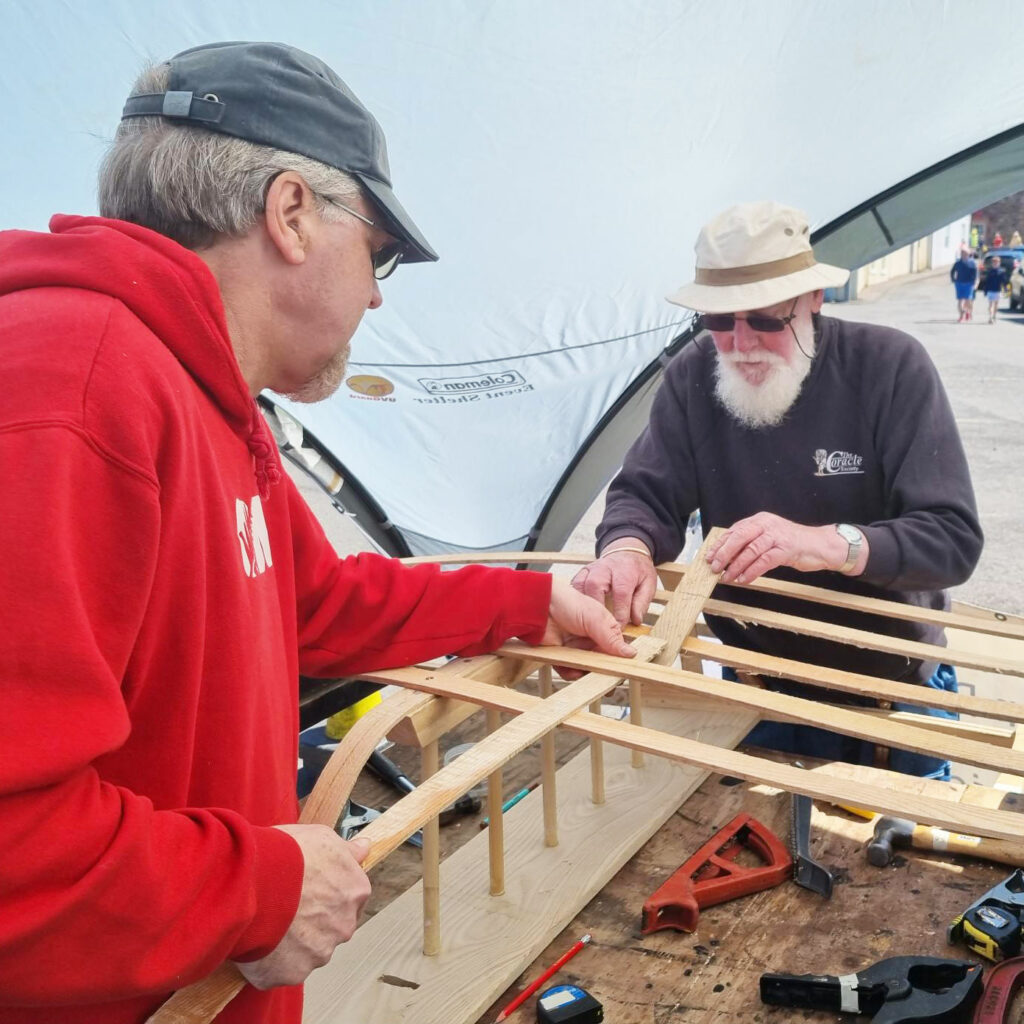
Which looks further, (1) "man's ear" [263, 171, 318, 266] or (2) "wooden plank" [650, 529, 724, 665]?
(2) "wooden plank" [650, 529, 724, 665]

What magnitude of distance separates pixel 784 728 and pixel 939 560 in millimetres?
775

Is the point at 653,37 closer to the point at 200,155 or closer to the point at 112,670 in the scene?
the point at 200,155

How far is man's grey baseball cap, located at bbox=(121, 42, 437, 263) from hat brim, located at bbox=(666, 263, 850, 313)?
177 centimetres

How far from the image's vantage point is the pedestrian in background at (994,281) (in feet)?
87.2

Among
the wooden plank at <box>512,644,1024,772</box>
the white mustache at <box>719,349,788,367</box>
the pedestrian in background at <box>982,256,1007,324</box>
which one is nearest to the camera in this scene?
the wooden plank at <box>512,644,1024,772</box>

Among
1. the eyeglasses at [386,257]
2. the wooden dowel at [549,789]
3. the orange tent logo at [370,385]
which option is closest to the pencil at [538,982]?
the wooden dowel at [549,789]

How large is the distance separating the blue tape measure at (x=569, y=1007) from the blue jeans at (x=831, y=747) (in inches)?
57.5

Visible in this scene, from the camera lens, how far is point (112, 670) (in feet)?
3.56

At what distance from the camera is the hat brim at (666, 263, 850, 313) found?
3031 millimetres

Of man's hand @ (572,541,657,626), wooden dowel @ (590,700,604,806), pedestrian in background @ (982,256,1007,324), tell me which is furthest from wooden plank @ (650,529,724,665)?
pedestrian in background @ (982,256,1007,324)

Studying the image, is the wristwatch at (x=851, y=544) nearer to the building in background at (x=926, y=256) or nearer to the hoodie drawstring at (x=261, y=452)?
the hoodie drawstring at (x=261, y=452)

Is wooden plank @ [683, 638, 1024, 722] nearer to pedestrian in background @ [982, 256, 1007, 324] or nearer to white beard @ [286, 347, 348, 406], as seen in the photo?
white beard @ [286, 347, 348, 406]

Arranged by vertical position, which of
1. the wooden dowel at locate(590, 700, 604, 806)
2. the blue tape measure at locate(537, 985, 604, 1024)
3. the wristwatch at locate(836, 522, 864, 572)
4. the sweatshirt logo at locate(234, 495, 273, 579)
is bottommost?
the blue tape measure at locate(537, 985, 604, 1024)

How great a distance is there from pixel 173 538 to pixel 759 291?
236cm
